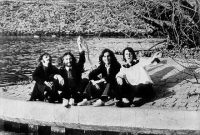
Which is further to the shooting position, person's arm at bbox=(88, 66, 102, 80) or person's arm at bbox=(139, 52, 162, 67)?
person's arm at bbox=(88, 66, 102, 80)

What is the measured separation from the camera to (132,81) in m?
8.35

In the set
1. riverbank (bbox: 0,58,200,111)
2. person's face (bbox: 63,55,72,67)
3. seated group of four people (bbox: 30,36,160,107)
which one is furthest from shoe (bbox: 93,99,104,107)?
person's face (bbox: 63,55,72,67)

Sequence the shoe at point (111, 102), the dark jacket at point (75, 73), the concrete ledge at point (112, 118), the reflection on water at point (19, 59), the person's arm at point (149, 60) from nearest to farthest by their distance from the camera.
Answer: the concrete ledge at point (112, 118) → the person's arm at point (149, 60) → the dark jacket at point (75, 73) → the shoe at point (111, 102) → the reflection on water at point (19, 59)

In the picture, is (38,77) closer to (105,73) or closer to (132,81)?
(105,73)

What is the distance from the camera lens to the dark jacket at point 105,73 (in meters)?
8.10

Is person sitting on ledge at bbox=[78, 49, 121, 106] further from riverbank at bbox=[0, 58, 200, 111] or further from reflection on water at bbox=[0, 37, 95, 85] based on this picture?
reflection on water at bbox=[0, 37, 95, 85]

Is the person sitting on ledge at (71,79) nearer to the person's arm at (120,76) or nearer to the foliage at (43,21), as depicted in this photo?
the person's arm at (120,76)

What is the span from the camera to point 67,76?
8203 mm

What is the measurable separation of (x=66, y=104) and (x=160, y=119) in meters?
1.78

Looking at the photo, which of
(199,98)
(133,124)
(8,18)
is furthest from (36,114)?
(8,18)

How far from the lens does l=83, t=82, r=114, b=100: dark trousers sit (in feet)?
26.3

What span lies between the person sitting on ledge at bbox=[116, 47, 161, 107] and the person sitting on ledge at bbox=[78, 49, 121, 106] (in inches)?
5.7

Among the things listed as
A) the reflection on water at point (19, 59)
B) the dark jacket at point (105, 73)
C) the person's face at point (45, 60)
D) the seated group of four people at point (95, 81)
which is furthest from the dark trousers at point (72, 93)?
the reflection on water at point (19, 59)

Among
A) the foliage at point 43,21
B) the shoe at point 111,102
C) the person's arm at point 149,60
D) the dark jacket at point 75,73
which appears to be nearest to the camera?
the person's arm at point 149,60
